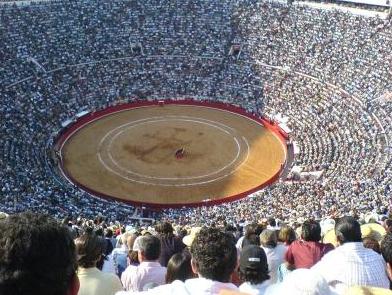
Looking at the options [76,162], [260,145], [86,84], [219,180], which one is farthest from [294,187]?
[86,84]

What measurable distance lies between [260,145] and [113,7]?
93.5 feet

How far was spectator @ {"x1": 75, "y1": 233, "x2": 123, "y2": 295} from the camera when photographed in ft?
29.8

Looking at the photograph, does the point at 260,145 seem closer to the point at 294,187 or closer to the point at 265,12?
the point at 294,187

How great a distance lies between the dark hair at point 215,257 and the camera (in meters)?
8.32

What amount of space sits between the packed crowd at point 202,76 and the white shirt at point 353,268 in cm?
3209

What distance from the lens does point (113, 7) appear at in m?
73.9

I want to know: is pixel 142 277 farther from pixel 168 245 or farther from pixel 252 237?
pixel 252 237

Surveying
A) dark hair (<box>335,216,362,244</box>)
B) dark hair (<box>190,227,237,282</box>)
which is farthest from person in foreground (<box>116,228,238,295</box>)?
dark hair (<box>335,216,362,244</box>)

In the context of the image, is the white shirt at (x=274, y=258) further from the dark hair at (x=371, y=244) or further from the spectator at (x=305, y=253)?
the dark hair at (x=371, y=244)

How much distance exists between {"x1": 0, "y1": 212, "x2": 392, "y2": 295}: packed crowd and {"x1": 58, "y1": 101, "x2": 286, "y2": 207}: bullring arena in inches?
1301

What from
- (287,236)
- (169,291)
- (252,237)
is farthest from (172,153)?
(169,291)

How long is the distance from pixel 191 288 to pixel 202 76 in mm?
61036

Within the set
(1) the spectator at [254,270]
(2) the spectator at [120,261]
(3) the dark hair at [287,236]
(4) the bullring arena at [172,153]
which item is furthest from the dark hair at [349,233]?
(4) the bullring arena at [172,153]

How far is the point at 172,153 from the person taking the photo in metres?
56.2
